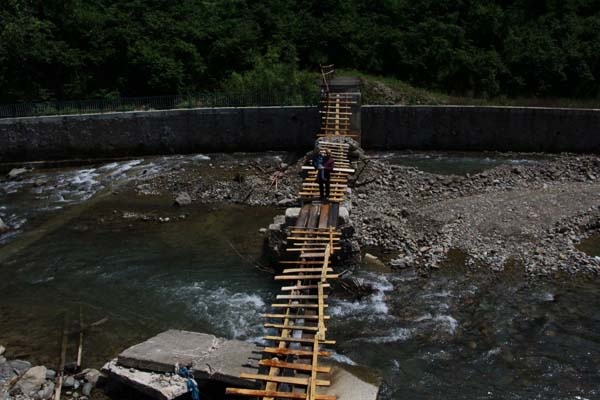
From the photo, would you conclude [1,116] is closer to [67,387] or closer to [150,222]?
[150,222]

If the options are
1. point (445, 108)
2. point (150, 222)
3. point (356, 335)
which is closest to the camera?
point (356, 335)

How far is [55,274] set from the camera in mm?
17125

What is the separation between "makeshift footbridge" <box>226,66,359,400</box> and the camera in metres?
10.1

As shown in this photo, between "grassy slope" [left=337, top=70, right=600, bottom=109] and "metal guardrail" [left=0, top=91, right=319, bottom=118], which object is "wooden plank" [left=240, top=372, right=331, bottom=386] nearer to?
"metal guardrail" [left=0, top=91, right=319, bottom=118]

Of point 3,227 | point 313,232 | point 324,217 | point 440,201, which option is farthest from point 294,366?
point 3,227

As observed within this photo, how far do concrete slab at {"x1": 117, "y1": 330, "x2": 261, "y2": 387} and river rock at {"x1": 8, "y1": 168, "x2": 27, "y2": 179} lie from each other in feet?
58.5

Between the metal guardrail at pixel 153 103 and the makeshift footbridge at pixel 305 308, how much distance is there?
28.9ft

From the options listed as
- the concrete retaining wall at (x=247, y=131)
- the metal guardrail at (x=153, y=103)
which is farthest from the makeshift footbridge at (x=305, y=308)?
the metal guardrail at (x=153, y=103)

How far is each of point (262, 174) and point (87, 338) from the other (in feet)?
41.9

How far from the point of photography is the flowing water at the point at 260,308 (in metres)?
12.1

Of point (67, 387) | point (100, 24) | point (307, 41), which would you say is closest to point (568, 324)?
point (67, 387)

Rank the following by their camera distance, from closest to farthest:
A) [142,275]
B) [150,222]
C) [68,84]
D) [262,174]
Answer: [142,275], [150,222], [262,174], [68,84]

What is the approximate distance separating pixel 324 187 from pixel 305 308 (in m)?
6.20

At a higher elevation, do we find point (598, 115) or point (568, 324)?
point (598, 115)
